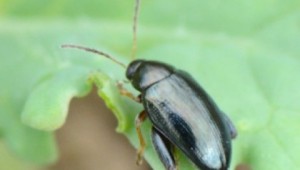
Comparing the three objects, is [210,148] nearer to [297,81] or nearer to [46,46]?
[297,81]

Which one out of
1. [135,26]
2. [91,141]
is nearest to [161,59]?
[135,26]

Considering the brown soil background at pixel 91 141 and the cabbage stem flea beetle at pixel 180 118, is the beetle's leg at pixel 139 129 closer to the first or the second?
the cabbage stem flea beetle at pixel 180 118

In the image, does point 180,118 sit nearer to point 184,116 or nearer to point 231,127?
point 184,116

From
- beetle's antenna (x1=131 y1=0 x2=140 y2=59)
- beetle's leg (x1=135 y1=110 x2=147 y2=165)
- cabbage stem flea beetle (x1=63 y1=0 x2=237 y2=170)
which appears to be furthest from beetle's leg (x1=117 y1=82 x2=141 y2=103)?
beetle's antenna (x1=131 y1=0 x2=140 y2=59)

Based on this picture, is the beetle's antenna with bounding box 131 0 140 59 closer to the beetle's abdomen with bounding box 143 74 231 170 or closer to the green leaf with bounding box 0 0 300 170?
the green leaf with bounding box 0 0 300 170

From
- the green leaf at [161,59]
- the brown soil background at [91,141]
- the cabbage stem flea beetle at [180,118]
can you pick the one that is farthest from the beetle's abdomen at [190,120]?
the brown soil background at [91,141]
